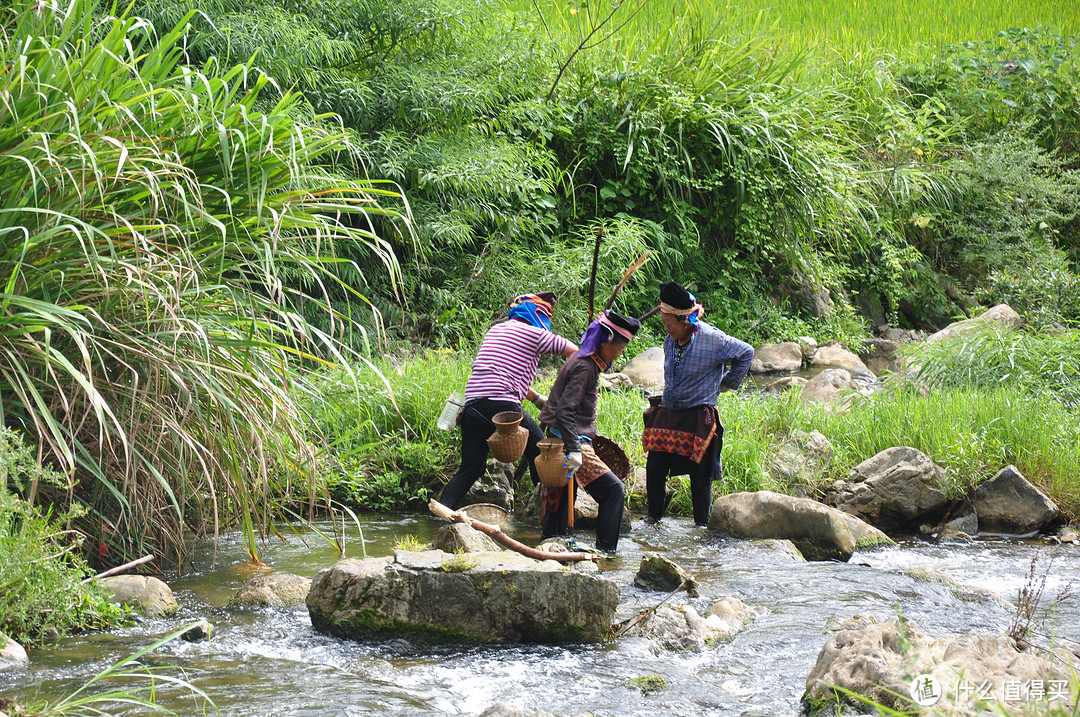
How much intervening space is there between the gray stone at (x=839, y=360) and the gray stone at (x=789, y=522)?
533cm

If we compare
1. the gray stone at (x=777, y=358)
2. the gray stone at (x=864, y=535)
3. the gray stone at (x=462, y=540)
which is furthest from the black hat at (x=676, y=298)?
the gray stone at (x=777, y=358)

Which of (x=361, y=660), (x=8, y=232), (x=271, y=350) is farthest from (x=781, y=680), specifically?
(x=8, y=232)

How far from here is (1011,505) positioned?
22.4 ft

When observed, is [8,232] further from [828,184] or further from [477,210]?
[828,184]

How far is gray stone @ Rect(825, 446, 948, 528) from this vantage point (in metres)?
6.83

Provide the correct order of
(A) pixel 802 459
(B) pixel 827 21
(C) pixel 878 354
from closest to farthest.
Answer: (A) pixel 802 459 → (C) pixel 878 354 → (B) pixel 827 21

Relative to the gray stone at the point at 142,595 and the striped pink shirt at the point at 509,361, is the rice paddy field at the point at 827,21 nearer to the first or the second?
the striped pink shirt at the point at 509,361

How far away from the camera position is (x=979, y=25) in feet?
62.3

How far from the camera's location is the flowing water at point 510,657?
351 centimetres

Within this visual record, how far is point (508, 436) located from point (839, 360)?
22.6 ft

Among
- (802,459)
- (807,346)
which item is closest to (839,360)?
(807,346)

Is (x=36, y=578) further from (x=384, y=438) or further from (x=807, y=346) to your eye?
(x=807, y=346)

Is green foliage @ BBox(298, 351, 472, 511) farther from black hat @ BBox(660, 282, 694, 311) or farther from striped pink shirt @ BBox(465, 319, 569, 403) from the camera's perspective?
black hat @ BBox(660, 282, 694, 311)

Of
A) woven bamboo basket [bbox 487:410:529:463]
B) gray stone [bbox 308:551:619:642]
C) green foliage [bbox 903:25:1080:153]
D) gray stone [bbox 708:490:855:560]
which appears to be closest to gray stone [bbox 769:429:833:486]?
gray stone [bbox 708:490:855:560]
